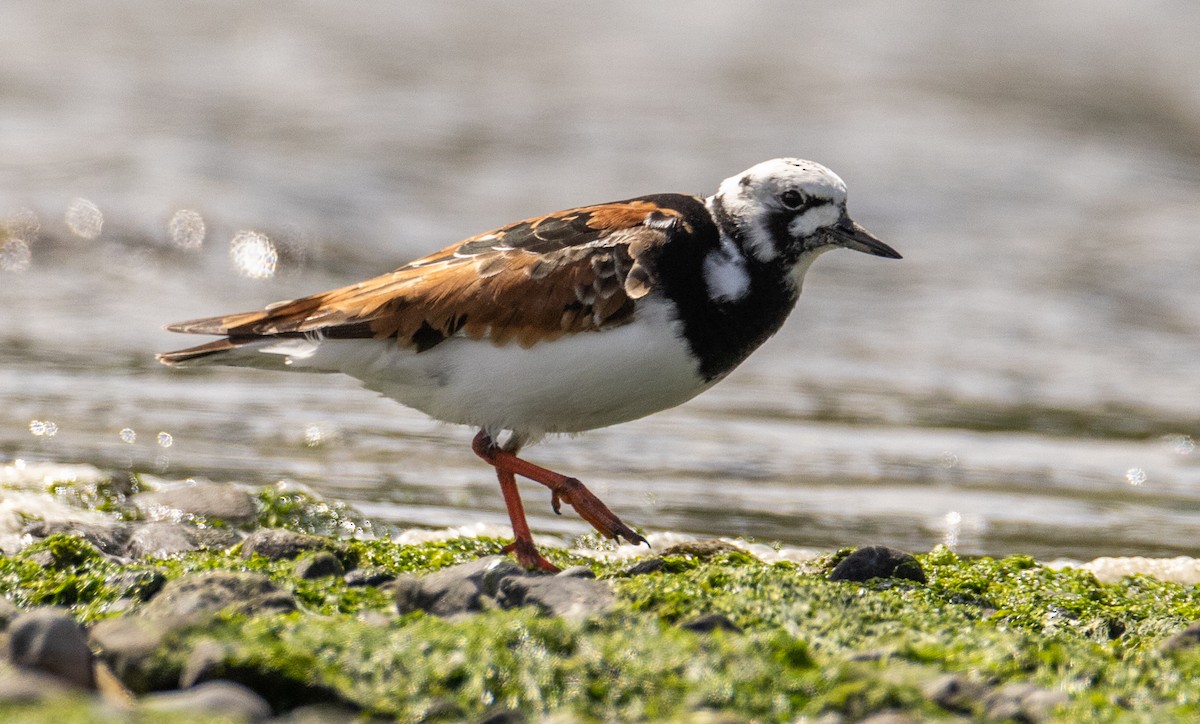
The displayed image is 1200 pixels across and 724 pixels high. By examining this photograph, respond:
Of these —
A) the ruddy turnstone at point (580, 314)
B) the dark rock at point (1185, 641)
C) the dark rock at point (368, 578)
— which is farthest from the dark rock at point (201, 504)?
the dark rock at point (1185, 641)

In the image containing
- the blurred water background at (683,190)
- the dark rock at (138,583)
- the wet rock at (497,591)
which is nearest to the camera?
the wet rock at (497,591)

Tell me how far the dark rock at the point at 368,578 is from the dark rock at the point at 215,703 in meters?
0.99

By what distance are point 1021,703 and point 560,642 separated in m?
0.97

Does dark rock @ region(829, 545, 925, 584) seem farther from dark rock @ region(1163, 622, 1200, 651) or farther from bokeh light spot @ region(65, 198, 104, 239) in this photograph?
bokeh light spot @ region(65, 198, 104, 239)

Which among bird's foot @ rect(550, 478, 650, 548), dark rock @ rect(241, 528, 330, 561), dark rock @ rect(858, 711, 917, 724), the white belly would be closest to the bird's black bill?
the white belly

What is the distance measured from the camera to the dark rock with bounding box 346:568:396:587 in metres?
3.80

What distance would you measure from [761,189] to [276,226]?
7.21 m

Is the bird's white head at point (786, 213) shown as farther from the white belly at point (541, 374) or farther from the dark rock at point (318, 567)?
the dark rock at point (318, 567)

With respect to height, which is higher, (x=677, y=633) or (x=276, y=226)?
(x=276, y=226)

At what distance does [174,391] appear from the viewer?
7195 mm

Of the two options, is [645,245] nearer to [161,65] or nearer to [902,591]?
[902,591]

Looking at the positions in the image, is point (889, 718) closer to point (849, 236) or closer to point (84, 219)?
point (849, 236)

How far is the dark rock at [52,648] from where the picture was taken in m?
2.81

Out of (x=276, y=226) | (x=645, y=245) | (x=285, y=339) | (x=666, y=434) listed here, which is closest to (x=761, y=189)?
(x=645, y=245)
